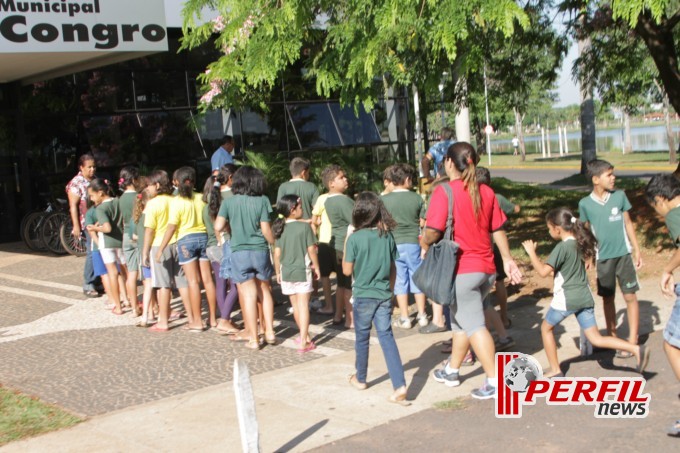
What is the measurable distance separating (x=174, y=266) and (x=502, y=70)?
329 inches

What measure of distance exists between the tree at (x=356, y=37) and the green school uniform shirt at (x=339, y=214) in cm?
127

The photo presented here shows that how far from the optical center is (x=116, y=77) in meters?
17.9

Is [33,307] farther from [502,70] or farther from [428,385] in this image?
[502,70]

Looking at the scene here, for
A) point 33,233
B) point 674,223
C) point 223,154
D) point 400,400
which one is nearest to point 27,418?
point 400,400

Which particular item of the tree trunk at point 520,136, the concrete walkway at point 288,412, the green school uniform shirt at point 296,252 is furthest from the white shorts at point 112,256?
the tree trunk at point 520,136

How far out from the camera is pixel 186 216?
9.30 m

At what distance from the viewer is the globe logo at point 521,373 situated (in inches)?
267

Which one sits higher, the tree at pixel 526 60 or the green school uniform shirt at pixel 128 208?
the tree at pixel 526 60

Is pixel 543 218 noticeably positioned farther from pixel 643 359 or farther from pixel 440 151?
pixel 643 359

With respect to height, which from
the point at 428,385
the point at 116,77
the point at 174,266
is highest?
the point at 116,77

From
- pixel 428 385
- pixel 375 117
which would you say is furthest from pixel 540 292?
pixel 375 117

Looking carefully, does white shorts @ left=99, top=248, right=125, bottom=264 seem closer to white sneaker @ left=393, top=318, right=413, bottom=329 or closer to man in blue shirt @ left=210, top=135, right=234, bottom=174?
man in blue shirt @ left=210, top=135, right=234, bottom=174

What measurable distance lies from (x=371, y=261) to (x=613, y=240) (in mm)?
2353

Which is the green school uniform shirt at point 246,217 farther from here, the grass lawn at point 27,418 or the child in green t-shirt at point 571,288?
the child in green t-shirt at point 571,288
